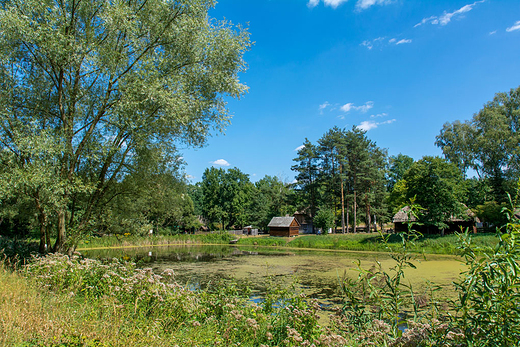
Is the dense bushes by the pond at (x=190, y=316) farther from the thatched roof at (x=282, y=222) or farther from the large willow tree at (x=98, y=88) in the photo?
the thatched roof at (x=282, y=222)

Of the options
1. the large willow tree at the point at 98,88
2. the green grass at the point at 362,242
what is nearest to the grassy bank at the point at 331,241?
the green grass at the point at 362,242

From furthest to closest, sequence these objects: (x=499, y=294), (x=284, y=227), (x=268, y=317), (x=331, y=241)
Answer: (x=284, y=227) < (x=331, y=241) < (x=268, y=317) < (x=499, y=294)

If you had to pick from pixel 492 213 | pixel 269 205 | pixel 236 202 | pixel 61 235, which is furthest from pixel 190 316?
pixel 269 205

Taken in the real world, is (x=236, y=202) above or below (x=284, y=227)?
above

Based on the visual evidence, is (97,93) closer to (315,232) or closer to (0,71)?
(0,71)

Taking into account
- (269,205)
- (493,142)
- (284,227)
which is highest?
(493,142)

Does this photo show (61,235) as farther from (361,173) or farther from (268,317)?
(361,173)

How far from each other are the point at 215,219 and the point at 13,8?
54.3m

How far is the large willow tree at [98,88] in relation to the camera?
7543mm

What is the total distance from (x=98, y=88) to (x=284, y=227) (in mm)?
37419

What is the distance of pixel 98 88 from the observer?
9195 mm

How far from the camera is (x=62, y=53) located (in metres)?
7.68

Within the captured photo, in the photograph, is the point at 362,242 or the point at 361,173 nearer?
the point at 362,242

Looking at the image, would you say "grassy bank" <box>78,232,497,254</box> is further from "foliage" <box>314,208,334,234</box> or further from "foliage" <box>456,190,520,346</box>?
"foliage" <box>456,190,520,346</box>
